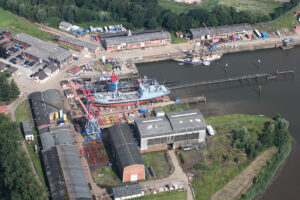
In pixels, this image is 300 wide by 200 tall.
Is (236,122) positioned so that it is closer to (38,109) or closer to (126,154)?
(126,154)

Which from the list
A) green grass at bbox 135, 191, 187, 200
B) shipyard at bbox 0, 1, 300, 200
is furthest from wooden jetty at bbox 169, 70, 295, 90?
green grass at bbox 135, 191, 187, 200

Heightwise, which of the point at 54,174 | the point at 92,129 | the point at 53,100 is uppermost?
the point at 53,100

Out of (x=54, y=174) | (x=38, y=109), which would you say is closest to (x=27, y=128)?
(x=38, y=109)

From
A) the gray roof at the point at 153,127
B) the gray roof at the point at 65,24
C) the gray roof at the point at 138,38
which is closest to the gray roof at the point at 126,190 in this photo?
the gray roof at the point at 153,127

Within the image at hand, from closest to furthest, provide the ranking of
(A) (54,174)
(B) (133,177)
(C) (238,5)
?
(A) (54,174), (B) (133,177), (C) (238,5)

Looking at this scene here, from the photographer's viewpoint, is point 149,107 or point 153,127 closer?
point 153,127

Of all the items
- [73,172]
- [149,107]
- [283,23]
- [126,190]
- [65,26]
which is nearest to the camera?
[126,190]

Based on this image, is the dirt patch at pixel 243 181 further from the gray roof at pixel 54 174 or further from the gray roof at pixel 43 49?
the gray roof at pixel 43 49
